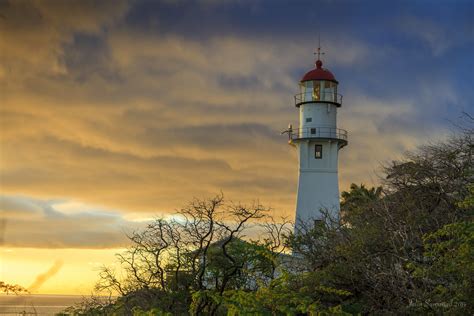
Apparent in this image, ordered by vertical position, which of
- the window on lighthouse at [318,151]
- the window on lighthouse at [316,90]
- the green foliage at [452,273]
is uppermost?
the window on lighthouse at [316,90]

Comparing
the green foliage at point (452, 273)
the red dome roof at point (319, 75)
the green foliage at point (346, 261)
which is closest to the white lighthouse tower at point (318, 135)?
the red dome roof at point (319, 75)

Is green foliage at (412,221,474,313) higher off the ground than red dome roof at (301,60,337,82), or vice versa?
red dome roof at (301,60,337,82)

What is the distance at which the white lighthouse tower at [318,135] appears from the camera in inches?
1501

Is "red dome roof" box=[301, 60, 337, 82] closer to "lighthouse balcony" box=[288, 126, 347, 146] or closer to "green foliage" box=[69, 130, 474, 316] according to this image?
"lighthouse balcony" box=[288, 126, 347, 146]

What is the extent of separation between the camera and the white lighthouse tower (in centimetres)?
3812

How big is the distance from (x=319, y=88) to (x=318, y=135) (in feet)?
8.93

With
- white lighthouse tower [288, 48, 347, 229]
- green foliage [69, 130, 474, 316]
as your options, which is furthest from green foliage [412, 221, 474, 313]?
white lighthouse tower [288, 48, 347, 229]

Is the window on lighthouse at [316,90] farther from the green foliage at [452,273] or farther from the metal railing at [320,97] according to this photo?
the green foliage at [452,273]

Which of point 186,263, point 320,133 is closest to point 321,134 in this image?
point 320,133

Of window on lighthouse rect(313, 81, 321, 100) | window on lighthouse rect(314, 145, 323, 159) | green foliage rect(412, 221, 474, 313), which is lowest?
green foliage rect(412, 221, 474, 313)

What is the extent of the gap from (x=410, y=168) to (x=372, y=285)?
6.56m

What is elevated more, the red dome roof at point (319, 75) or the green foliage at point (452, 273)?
the red dome roof at point (319, 75)

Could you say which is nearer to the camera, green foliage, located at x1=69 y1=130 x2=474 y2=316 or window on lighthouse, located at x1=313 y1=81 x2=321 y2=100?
green foliage, located at x1=69 y1=130 x2=474 y2=316

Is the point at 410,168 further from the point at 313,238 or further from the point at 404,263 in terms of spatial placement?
the point at 404,263
